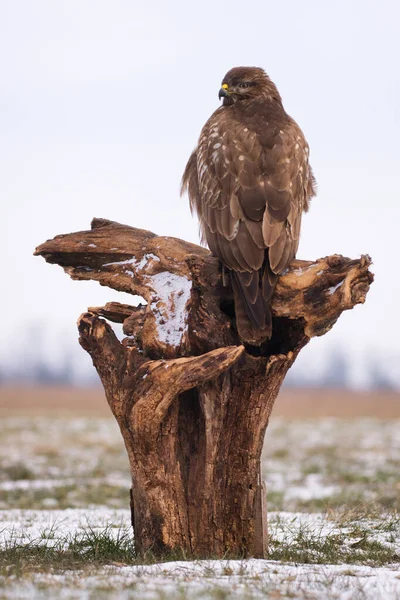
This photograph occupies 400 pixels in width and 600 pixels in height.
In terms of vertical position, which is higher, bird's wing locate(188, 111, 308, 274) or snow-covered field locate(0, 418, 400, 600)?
bird's wing locate(188, 111, 308, 274)

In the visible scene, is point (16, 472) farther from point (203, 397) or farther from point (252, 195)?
point (252, 195)

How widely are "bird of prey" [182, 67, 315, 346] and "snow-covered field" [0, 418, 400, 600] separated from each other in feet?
5.12

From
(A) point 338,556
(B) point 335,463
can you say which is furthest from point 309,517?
(B) point 335,463

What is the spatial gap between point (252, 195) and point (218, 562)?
2.49m

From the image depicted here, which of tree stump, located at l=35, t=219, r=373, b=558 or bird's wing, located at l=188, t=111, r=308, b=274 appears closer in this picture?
tree stump, located at l=35, t=219, r=373, b=558

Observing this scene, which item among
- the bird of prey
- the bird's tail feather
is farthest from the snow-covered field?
the bird of prey

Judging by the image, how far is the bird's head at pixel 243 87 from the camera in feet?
23.0

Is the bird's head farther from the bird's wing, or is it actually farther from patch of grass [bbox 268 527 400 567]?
patch of grass [bbox 268 527 400 567]

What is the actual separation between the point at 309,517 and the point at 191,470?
9.14 ft

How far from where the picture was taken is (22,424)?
2408cm

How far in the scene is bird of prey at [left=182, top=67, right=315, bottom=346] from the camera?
5.58 metres

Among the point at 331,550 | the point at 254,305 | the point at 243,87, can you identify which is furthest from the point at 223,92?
the point at 331,550

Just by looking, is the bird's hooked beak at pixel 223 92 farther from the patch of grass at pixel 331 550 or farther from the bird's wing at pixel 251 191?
the patch of grass at pixel 331 550

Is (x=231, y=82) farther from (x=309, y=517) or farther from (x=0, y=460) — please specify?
(x=0, y=460)
